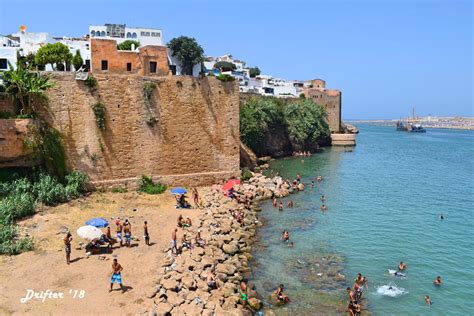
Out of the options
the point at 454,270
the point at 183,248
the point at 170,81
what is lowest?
the point at 454,270

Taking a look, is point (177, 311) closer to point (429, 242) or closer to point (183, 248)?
point (183, 248)

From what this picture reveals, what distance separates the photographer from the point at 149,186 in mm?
23938

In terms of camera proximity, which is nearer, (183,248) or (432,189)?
(183,248)

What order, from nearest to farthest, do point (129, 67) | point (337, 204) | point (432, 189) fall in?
point (337, 204), point (129, 67), point (432, 189)

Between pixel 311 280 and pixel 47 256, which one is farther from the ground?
pixel 47 256

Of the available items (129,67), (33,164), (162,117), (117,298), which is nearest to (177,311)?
(117,298)

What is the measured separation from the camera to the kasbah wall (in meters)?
22.0

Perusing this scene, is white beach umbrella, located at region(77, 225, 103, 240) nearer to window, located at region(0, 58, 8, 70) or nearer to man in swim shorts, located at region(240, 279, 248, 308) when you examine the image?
man in swim shorts, located at region(240, 279, 248, 308)

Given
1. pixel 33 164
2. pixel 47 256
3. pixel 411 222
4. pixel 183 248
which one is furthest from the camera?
pixel 411 222

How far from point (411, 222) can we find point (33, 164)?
21516mm

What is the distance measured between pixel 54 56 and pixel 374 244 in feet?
87.1

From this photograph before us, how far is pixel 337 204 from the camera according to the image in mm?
27797

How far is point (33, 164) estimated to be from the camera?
20.4m

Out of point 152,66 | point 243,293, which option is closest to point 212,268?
point 243,293
